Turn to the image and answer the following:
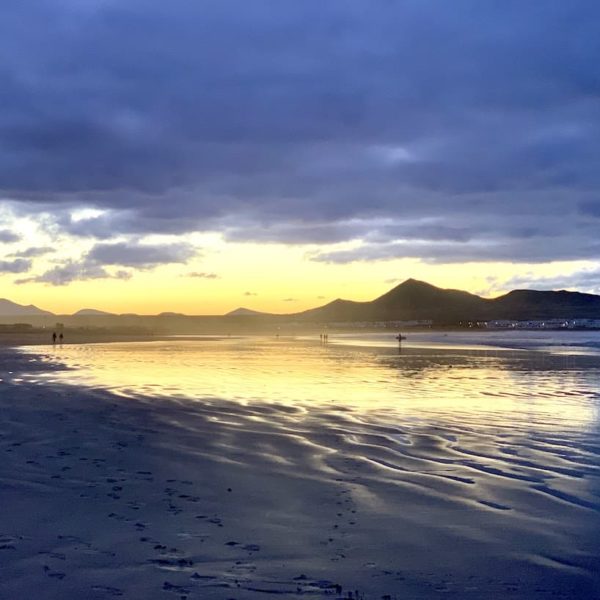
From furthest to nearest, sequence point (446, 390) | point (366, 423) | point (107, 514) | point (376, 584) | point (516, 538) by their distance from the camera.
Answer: point (446, 390)
point (366, 423)
point (107, 514)
point (516, 538)
point (376, 584)

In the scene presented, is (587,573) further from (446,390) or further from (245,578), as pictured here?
(446,390)

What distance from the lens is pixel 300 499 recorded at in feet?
31.9

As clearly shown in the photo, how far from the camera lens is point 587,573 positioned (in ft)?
22.6

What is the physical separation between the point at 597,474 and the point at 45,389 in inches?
765

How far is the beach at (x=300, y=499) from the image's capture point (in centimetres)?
678

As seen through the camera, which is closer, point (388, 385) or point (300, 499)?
point (300, 499)

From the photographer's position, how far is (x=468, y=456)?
12.7 meters

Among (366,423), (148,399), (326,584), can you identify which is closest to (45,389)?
(148,399)

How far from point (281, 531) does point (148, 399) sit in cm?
1445

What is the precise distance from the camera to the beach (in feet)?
22.2

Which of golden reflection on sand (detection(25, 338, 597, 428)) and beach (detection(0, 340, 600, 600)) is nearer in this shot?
beach (detection(0, 340, 600, 600))

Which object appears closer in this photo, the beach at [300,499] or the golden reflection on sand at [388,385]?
the beach at [300,499]

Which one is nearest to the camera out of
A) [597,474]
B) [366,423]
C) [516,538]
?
[516,538]

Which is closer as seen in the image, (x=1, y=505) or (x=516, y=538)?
(x=516, y=538)
